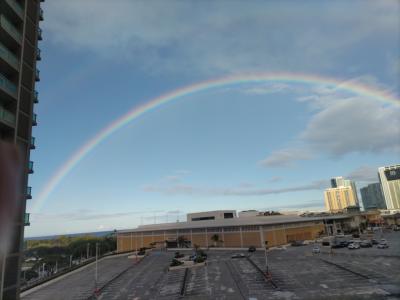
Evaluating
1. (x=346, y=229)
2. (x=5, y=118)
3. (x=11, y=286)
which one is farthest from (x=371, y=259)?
(x=346, y=229)

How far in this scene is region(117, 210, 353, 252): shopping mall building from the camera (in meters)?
105

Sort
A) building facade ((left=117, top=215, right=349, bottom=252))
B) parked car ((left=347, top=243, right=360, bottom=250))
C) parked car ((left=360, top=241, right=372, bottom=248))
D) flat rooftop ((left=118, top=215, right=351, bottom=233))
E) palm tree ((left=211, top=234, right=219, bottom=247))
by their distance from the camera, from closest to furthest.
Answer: parked car ((left=347, top=243, right=360, bottom=250))
parked car ((left=360, top=241, right=372, bottom=248))
building facade ((left=117, top=215, right=349, bottom=252))
flat rooftop ((left=118, top=215, right=351, bottom=233))
palm tree ((left=211, top=234, right=219, bottom=247))

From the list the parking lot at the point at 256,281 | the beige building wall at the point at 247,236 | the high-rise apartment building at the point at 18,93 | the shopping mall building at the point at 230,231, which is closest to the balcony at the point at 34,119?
the high-rise apartment building at the point at 18,93

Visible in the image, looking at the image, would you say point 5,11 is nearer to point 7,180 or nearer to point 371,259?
point 7,180

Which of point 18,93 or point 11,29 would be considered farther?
point 18,93

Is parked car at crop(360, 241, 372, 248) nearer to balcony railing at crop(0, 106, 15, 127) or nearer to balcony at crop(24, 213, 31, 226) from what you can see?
balcony at crop(24, 213, 31, 226)

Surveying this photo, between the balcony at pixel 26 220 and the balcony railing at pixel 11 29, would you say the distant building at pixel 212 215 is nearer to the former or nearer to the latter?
the balcony at pixel 26 220

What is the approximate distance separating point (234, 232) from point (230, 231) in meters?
1.65

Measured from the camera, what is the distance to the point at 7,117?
3488cm

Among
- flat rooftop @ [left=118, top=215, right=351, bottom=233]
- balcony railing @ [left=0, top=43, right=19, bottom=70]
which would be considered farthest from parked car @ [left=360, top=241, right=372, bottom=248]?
balcony railing @ [left=0, top=43, right=19, bottom=70]

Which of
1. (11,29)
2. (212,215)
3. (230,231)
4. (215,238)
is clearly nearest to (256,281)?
(11,29)

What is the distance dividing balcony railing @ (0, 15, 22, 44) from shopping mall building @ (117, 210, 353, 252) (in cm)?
8351

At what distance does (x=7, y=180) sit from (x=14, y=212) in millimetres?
8487

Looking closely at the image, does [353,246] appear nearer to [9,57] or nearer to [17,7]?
[9,57]
